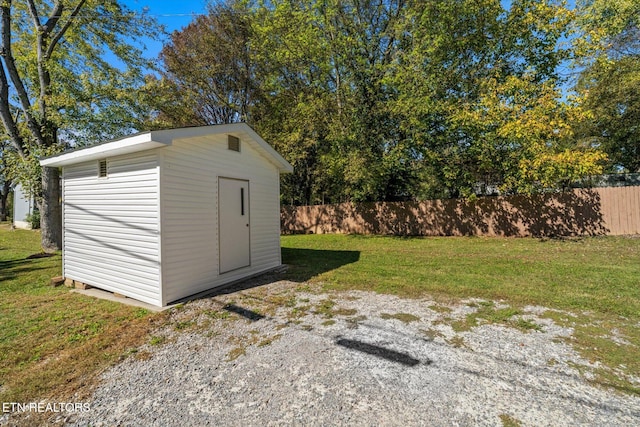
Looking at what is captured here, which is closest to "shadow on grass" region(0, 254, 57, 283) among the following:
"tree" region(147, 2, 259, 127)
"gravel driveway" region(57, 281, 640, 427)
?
"gravel driveway" region(57, 281, 640, 427)

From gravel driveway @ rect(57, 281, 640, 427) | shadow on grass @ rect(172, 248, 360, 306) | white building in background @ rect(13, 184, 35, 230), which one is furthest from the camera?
white building in background @ rect(13, 184, 35, 230)

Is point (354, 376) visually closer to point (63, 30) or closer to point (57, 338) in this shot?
point (57, 338)

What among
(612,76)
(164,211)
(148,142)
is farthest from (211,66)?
(612,76)

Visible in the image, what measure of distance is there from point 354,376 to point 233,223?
3.95 meters

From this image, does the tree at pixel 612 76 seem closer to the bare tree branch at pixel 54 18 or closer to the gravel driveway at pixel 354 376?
the gravel driveway at pixel 354 376

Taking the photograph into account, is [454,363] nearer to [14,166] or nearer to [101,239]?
[101,239]

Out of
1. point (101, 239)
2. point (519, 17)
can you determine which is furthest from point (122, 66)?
point (519, 17)

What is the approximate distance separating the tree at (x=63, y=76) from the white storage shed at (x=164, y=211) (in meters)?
5.32

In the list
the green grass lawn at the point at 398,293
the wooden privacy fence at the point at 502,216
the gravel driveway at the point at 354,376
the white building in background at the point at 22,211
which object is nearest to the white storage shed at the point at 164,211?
the green grass lawn at the point at 398,293

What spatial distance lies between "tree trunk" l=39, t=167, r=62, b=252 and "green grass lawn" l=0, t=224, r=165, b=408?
13.9ft

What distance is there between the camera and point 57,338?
3.37m

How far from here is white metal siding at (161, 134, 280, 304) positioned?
4.41 meters

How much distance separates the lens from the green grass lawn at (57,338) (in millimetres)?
2510

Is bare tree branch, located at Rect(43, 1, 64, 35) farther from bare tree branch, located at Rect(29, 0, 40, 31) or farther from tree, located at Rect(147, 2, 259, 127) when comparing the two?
tree, located at Rect(147, 2, 259, 127)
